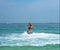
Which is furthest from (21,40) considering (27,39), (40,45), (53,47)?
(53,47)

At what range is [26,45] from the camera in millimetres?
3979

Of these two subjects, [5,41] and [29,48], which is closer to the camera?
[29,48]

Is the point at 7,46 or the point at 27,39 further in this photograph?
the point at 27,39

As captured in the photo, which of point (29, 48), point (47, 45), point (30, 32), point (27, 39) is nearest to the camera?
point (29, 48)

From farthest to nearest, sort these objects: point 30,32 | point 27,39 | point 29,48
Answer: point 30,32 < point 27,39 < point 29,48

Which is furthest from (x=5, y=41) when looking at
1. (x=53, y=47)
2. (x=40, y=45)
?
(x=53, y=47)

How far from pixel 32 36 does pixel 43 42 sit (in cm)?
43

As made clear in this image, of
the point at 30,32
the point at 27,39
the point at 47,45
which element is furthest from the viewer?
the point at 30,32

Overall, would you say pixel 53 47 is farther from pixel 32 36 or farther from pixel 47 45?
pixel 32 36

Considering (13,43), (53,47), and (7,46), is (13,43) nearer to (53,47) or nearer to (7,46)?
(7,46)

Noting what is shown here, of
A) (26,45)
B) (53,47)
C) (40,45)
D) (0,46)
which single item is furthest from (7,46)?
(53,47)

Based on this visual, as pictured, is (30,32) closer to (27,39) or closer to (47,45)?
(27,39)

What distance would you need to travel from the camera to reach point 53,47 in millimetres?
3854

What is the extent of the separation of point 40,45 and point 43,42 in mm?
256
